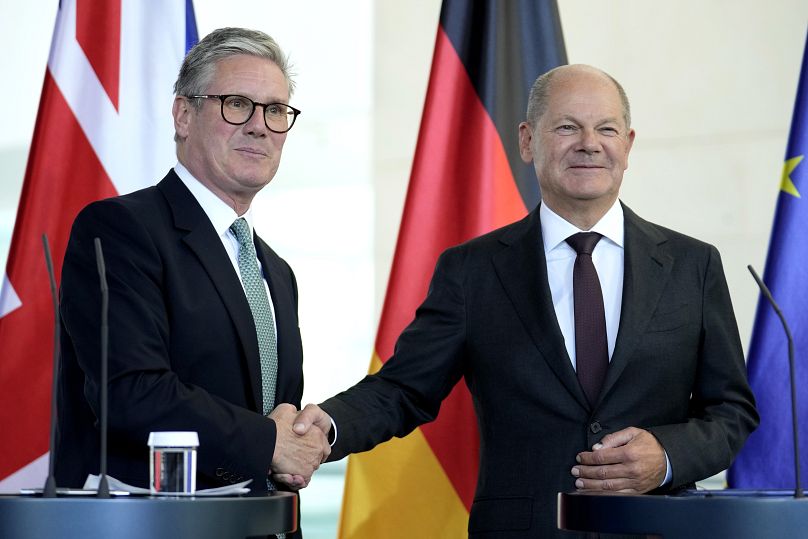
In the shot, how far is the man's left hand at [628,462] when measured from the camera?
2.32m

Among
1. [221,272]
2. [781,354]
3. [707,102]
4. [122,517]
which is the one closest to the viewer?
[122,517]

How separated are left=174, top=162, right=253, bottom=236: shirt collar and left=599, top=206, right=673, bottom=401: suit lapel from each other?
2.87 feet

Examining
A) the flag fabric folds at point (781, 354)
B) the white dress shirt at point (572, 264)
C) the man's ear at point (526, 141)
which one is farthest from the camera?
the flag fabric folds at point (781, 354)

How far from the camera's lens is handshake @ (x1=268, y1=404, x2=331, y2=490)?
223 centimetres

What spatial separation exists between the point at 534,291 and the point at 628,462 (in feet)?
1.57

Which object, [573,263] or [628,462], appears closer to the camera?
[628,462]

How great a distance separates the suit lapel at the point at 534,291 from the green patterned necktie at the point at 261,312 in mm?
601

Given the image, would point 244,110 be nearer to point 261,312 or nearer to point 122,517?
point 261,312

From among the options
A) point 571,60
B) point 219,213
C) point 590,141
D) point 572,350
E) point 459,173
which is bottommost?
point 572,350

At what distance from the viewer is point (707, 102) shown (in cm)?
391

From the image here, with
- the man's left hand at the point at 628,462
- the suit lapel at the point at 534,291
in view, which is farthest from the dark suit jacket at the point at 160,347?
the man's left hand at the point at 628,462

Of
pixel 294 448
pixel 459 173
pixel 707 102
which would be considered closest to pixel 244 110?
pixel 294 448

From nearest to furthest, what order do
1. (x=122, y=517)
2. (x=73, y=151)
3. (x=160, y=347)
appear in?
(x=122, y=517) → (x=160, y=347) → (x=73, y=151)

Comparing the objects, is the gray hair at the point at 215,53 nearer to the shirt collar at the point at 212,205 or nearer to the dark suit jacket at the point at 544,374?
the shirt collar at the point at 212,205
